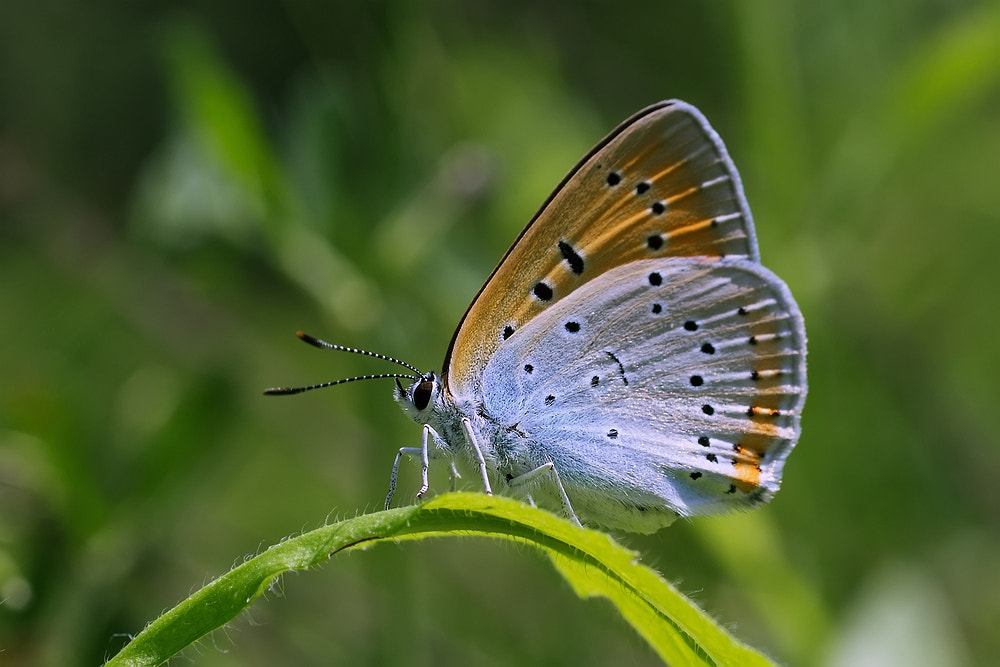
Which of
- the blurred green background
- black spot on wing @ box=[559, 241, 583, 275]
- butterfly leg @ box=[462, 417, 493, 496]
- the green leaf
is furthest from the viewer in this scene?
the blurred green background

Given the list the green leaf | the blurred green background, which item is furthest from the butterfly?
the green leaf

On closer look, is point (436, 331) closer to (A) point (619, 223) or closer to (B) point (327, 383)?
(B) point (327, 383)

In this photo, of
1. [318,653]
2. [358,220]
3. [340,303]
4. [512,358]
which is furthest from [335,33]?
[318,653]

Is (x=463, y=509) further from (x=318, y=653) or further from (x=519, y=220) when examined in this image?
(x=519, y=220)

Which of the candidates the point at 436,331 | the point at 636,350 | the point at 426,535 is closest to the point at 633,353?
the point at 636,350

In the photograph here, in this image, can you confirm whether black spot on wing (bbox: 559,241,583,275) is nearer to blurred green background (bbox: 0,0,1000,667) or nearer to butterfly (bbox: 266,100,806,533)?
A: butterfly (bbox: 266,100,806,533)

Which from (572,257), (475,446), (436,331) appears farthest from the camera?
(436,331)
